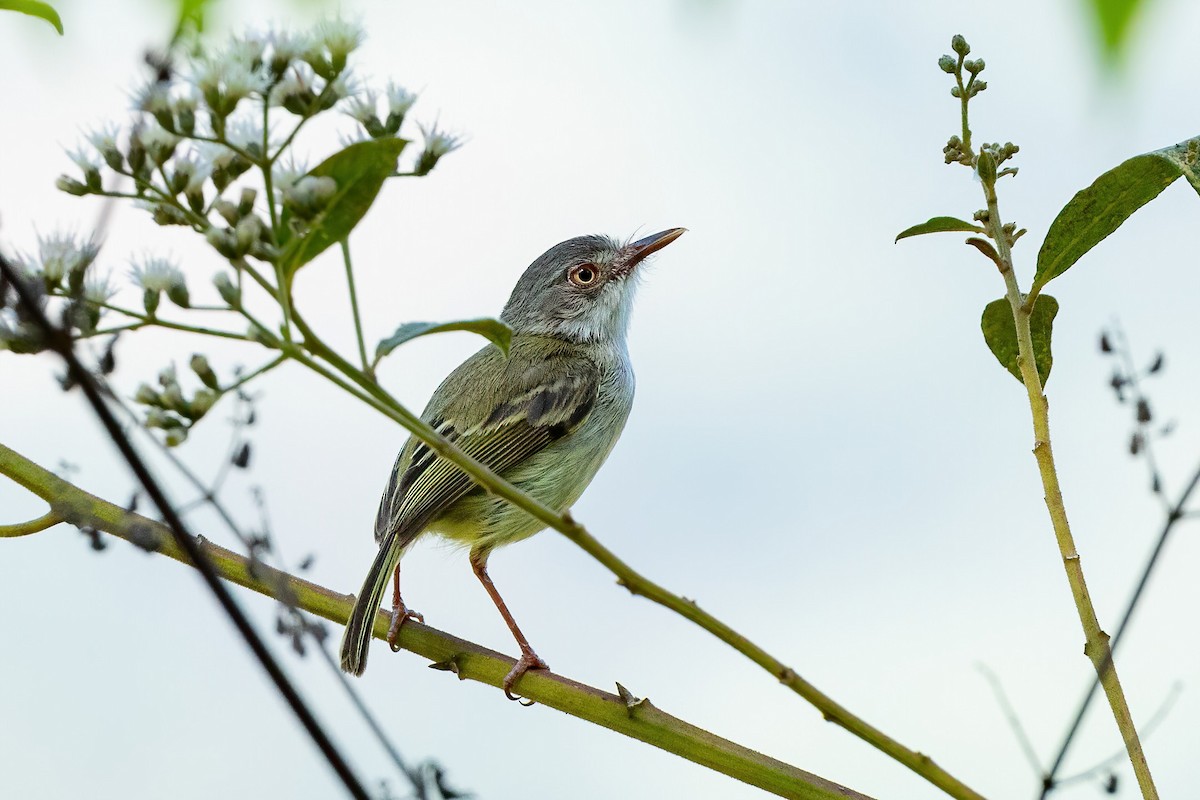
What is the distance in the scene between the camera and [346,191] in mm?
1839

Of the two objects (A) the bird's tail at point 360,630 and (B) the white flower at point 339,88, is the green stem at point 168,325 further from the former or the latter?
(A) the bird's tail at point 360,630

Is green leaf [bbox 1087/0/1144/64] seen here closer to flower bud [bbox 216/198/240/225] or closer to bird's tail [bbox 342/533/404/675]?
flower bud [bbox 216/198/240/225]

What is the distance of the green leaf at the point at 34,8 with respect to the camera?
1.67 m

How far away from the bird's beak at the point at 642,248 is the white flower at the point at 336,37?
12.5ft

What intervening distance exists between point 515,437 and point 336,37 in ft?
9.06

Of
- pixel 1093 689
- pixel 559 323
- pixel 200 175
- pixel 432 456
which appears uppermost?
pixel 559 323

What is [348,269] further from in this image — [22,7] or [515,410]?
[515,410]

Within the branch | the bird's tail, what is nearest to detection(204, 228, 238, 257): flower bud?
the branch

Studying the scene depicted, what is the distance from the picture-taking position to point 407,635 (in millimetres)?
3424

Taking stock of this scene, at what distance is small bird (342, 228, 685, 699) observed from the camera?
4355mm

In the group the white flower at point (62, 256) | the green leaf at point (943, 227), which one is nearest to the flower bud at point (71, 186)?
the white flower at point (62, 256)

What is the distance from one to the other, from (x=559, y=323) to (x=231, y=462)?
3.61 m

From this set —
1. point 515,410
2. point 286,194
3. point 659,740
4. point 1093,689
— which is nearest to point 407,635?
point 659,740

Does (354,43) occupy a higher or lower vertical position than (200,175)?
higher
